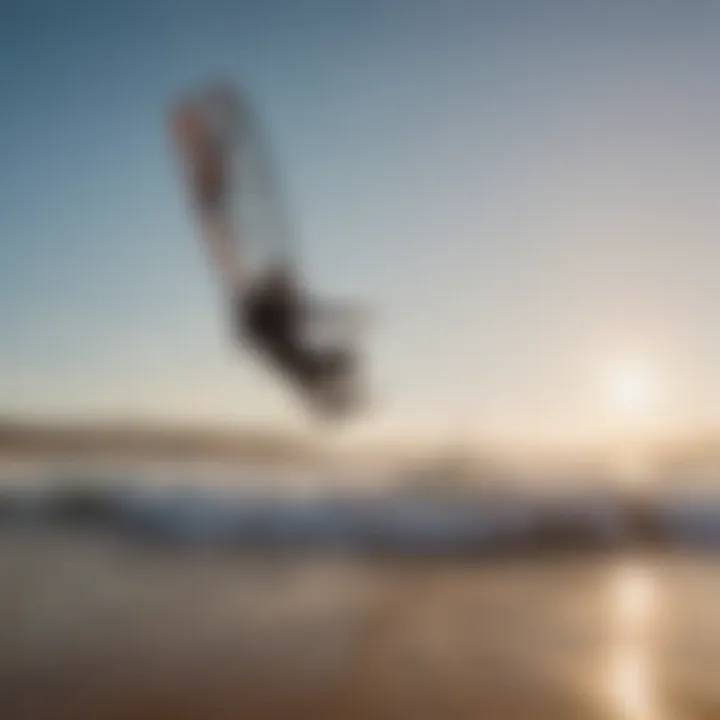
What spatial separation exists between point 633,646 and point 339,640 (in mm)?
2032

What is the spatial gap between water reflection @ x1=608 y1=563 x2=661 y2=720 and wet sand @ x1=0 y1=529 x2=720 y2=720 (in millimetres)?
17

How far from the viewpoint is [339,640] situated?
6633mm

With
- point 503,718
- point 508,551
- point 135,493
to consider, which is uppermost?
point 135,493

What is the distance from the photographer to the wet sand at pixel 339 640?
543 cm

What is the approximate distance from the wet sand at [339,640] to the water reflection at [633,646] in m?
0.02

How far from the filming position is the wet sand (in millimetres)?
5430

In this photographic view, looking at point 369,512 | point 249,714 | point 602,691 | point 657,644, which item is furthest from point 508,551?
point 249,714

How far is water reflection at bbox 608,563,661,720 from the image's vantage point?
5574 mm

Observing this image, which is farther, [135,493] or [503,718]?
[135,493]

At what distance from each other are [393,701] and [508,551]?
5.55 m

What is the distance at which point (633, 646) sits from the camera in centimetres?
666

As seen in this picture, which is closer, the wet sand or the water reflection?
the wet sand

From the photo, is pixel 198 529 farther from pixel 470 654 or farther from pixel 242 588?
pixel 470 654

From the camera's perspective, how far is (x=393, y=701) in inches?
214
